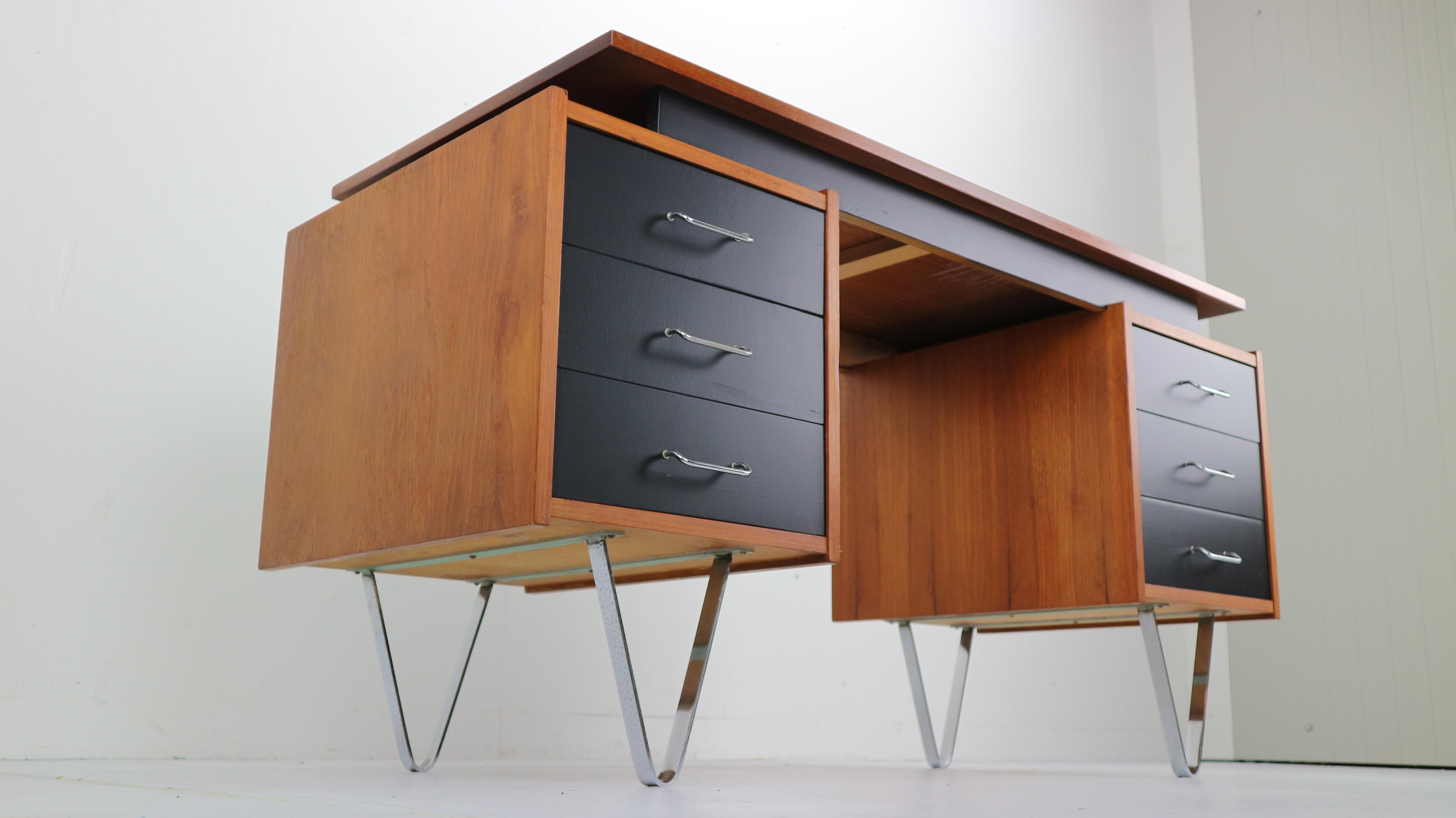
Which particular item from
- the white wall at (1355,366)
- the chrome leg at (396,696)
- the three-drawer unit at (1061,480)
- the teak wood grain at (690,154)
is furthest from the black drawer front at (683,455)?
the white wall at (1355,366)

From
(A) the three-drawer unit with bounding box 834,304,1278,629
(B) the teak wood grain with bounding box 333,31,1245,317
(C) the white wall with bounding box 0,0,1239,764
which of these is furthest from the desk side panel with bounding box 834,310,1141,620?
(C) the white wall with bounding box 0,0,1239,764

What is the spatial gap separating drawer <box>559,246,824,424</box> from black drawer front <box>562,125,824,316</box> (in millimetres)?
16

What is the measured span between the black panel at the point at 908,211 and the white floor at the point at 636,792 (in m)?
0.64

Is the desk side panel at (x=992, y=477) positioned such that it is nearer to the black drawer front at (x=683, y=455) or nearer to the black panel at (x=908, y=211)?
the black panel at (x=908, y=211)

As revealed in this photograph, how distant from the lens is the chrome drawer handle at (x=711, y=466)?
1118 millimetres

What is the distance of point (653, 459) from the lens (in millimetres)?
1109

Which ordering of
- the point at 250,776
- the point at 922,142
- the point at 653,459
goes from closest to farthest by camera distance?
the point at 653,459 → the point at 250,776 → the point at 922,142

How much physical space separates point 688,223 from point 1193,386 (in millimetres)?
946

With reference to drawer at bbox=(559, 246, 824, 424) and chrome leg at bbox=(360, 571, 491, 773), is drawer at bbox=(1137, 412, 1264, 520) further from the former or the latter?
chrome leg at bbox=(360, 571, 491, 773)

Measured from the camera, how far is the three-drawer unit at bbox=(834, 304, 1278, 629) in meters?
1.65

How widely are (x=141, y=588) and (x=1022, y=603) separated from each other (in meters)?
1.22

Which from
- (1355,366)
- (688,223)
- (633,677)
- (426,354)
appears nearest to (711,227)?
(688,223)

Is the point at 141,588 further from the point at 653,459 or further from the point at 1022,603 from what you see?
the point at 1022,603

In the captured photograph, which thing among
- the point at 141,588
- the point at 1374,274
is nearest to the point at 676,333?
the point at 141,588
